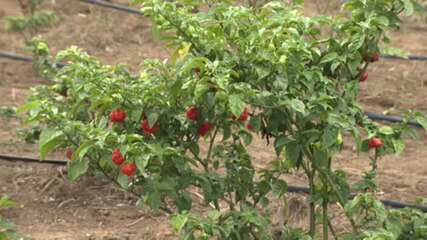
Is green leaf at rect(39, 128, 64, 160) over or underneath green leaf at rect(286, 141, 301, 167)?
underneath

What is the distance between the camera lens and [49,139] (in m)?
3.08

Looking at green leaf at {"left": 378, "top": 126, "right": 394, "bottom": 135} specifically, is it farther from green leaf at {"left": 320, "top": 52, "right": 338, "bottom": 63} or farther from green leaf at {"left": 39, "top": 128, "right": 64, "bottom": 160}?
green leaf at {"left": 39, "top": 128, "right": 64, "bottom": 160}

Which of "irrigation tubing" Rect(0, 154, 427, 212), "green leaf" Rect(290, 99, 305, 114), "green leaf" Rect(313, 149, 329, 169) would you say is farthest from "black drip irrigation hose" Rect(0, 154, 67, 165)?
"green leaf" Rect(290, 99, 305, 114)

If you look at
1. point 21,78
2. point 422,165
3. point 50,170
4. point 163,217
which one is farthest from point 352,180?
point 21,78

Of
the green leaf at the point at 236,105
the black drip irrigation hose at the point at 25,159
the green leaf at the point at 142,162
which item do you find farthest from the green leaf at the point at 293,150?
the black drip irrigation hose at the point at 25,159

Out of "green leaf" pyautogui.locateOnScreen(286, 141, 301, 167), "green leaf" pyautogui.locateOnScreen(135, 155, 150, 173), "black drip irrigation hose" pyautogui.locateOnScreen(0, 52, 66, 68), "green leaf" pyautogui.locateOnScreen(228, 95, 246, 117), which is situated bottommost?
"green leaf" pyautogui.locateOnScreen(135, 155, 150, 173)

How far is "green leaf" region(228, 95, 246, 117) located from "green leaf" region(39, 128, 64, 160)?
617 mm

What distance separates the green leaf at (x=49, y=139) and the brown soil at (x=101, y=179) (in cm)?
167

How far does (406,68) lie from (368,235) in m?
4.51

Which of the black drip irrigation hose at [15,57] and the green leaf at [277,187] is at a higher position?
the black drip irrigation hose at [15,57]

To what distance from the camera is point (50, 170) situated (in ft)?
18.2

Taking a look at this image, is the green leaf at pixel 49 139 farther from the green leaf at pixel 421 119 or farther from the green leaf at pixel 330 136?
the green leaf at pixel 421 119

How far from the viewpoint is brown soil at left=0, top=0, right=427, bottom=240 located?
4.93 m

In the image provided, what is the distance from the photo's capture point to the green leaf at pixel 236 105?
295cm
